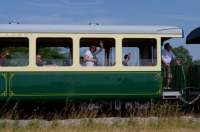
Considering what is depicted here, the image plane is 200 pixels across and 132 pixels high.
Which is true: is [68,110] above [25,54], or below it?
below

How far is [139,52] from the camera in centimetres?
1207

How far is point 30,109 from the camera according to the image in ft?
41.4

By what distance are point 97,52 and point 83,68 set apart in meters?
0.77

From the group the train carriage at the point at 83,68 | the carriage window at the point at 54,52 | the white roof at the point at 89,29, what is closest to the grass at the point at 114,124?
the train carriage at the point at 83,68

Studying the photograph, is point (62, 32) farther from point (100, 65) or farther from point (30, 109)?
point (30, 109)

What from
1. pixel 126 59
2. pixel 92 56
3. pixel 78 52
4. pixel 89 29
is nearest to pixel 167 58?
pixel 126 59

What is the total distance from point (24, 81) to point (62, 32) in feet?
5.59

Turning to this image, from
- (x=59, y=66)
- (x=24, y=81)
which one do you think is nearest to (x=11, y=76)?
(x=24, y=81)

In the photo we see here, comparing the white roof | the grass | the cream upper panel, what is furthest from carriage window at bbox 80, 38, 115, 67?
the grass

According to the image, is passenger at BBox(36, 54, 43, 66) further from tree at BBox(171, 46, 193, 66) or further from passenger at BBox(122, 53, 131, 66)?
tree at BBox(171, 46, 193, 66)

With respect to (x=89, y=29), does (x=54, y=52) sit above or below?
below

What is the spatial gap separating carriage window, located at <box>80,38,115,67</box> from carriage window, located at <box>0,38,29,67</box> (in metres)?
1.59

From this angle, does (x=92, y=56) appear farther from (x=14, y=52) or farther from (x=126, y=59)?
(x=14, y=52)

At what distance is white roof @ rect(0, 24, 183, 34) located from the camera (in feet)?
35.9
